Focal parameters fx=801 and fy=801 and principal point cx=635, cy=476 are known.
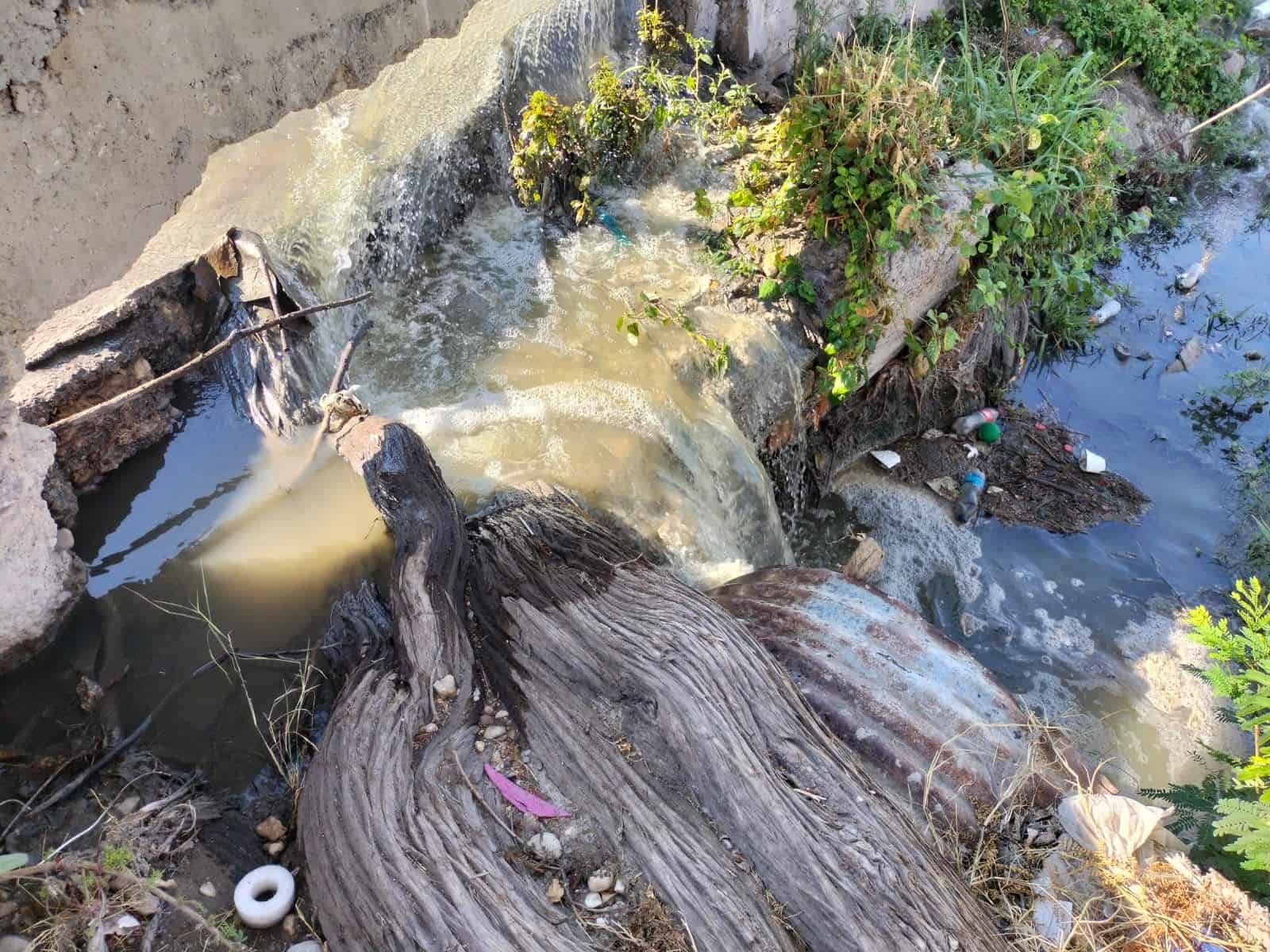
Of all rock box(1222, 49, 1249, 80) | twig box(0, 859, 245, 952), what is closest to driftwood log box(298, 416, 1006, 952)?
twig box(0, 859, 245, 952)

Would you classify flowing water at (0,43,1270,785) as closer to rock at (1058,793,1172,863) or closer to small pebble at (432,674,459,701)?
small pebble at (432,674,459,701)

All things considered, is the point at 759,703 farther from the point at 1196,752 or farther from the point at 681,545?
the point at 1196,752

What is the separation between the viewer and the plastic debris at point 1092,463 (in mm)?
5594

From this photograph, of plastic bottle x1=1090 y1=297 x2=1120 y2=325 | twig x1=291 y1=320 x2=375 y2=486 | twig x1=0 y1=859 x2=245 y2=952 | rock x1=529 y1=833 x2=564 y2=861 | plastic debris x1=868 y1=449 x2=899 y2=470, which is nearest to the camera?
twig x1=0 y1=859 x2=245 y2=952

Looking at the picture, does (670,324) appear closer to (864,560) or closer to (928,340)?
(864,560)

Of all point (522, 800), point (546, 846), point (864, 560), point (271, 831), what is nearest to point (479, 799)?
point (522, 800)

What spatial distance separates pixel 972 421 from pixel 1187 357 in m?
2.28

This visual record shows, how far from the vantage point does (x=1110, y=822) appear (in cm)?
234

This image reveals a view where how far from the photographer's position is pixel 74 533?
3182 mm

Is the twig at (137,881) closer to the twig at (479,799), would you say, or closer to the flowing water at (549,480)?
the flowing water at (549,480)

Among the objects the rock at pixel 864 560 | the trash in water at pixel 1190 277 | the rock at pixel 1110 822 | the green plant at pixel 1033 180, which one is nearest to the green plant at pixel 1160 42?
the trash in water at pixel 1190 277

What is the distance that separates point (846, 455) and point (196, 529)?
3.84 metres

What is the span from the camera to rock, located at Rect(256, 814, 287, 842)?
7.93 ft

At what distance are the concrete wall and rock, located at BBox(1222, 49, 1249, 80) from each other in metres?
9.85
